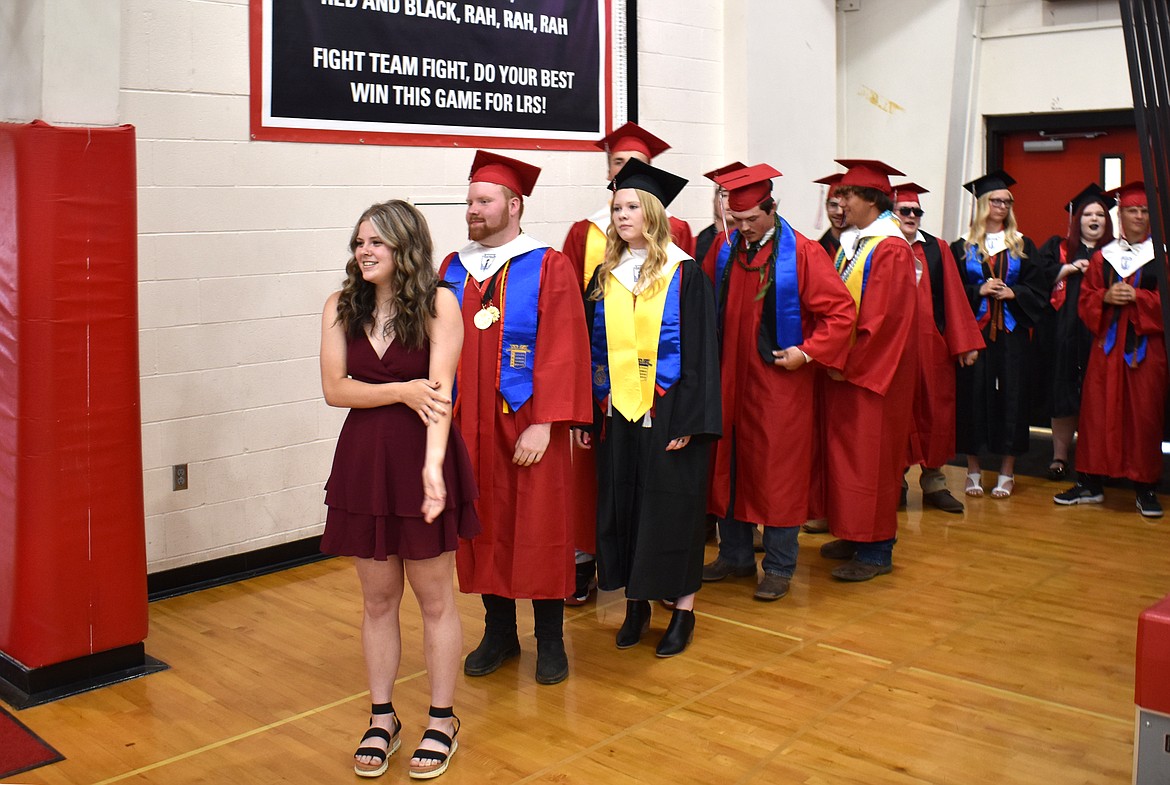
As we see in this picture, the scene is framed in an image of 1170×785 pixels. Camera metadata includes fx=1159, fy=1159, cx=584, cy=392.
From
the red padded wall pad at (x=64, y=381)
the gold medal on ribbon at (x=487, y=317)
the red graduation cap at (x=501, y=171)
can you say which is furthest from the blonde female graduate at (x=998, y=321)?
the red padded wall pad at (x=64, y=381)

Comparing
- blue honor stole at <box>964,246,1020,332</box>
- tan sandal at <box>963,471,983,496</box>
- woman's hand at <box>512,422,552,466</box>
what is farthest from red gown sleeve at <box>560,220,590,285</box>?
tan sandal at <box>963,471,983,496</box>

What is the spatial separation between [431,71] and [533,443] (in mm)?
2693

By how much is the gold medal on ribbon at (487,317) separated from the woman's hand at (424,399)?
0.67 meters

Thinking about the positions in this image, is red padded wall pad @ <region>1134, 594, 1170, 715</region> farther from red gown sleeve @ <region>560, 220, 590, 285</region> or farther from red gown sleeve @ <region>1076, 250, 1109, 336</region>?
red gown sleeve @ <region>1076, 250, 1109, 336</region>

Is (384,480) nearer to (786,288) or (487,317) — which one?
(487,317)

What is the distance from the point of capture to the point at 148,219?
15.5 ft

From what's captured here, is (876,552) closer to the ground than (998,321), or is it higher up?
closer to the ground

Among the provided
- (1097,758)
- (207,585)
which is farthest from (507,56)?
(1097,758)

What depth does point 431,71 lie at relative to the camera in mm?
5613

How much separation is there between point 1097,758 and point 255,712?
2486mm

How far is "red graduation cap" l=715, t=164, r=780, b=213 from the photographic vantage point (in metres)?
4.36

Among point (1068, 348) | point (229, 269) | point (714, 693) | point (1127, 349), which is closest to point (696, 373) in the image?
point (714, 693)

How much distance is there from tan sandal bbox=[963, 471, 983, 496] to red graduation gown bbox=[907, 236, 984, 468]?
0.44 meters

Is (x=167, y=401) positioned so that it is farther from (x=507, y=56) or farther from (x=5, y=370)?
(x=507, y=56)
